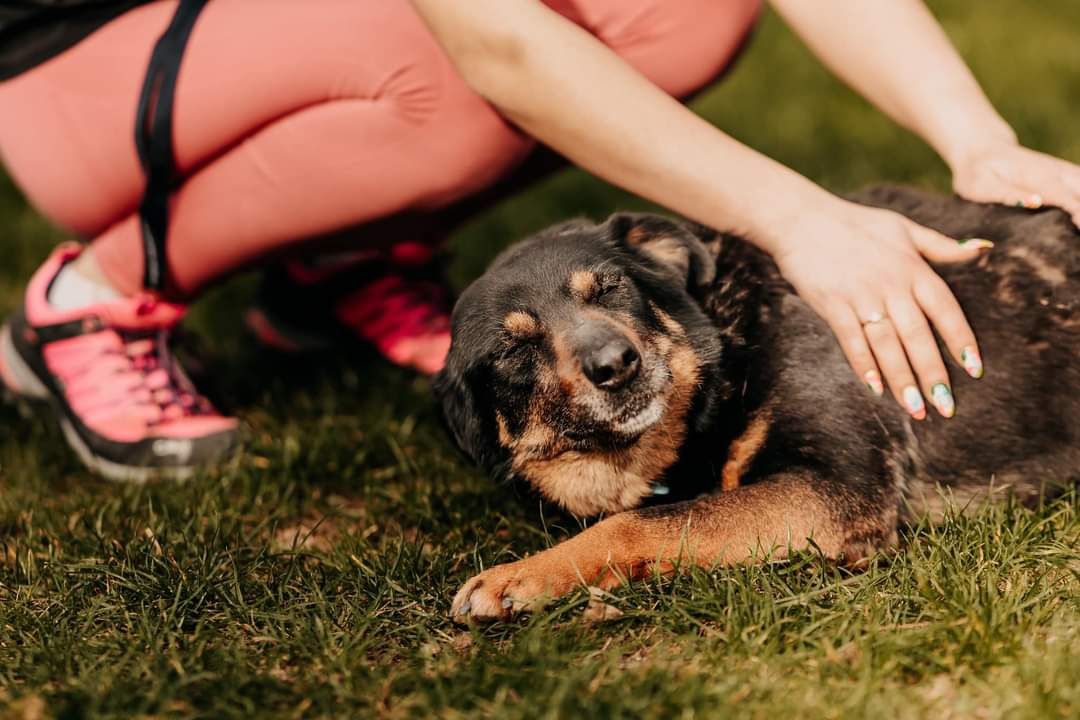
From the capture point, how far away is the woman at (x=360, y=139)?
2.87 metres

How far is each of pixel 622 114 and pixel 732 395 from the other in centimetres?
78

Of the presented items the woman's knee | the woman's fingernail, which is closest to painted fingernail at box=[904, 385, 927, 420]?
the woman's fingernail

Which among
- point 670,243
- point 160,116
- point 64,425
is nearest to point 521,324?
point 670,243

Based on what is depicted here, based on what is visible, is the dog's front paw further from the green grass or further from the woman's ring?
the woman's ring

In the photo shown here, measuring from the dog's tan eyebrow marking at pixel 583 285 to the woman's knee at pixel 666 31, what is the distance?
2.84ft

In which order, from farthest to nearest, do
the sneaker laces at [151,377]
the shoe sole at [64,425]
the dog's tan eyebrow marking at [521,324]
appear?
the sneaker laces at [151,377] → the shoe sole at [64,425] → the dog's tan eyebrow marking at [521,324]

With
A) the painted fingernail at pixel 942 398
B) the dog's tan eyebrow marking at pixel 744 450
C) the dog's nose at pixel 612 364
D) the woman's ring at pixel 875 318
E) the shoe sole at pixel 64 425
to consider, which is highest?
the woman's ring at pixel 875 318

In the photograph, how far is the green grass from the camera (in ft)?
7.02

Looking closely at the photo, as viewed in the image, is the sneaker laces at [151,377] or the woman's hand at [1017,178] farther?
the sneaker laces at [151,377]

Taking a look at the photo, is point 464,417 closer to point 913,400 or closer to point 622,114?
point 622,114

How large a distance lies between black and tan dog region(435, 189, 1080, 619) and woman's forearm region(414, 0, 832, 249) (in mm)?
241

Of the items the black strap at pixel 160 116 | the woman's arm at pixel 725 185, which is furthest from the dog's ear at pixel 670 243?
the black strap at pixel 160 116

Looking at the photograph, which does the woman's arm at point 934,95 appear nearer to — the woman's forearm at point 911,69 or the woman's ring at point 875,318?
the woman's forearm at point 911,69

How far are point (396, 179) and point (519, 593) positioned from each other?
1.56m
